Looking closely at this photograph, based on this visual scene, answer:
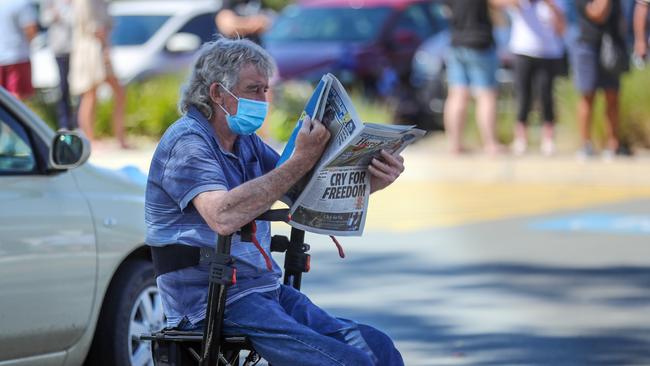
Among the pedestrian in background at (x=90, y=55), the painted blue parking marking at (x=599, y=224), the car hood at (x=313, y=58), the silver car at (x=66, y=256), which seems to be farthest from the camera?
the car hood at (x=313, y=58)

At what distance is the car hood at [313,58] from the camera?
63.0 feet

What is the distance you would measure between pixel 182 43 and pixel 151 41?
445 mm

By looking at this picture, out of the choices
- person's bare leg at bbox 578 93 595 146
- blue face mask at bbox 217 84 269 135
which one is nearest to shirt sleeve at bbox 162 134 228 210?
blue face mask at bbox 217 84 269 135

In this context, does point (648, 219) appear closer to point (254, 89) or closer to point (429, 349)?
point (429, 349)

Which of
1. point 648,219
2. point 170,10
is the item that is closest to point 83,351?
point 648,219

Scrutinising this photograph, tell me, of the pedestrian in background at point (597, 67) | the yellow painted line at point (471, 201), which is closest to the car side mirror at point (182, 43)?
the yellow painted line at point (471, 201)

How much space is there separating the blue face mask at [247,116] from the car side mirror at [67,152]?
1.40m

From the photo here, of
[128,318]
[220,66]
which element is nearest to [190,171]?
[220,66]

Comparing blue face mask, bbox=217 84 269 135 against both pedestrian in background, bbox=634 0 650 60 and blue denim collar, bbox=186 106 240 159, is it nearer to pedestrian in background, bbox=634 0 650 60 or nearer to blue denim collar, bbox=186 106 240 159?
blue denim collar, bbox=186 106 240 159

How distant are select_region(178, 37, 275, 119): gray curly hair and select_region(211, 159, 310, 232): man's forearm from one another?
16.2 inches

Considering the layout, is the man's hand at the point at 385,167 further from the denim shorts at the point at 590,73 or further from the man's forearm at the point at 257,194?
the denim shorts at the point at 590,73

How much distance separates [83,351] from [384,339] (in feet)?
5.59

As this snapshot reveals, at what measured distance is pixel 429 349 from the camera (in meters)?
7.48

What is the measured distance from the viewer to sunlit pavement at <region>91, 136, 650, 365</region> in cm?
775
